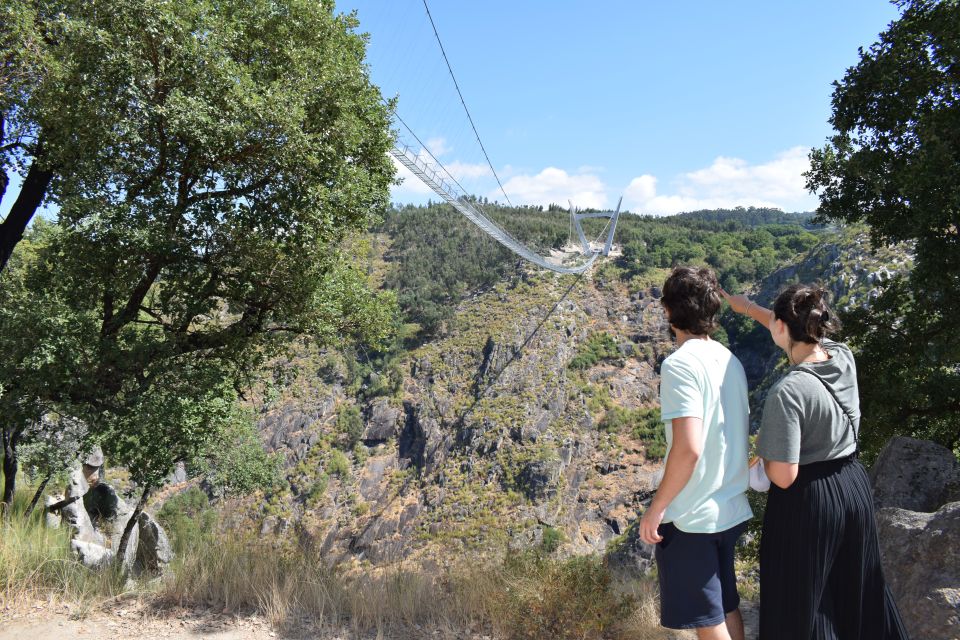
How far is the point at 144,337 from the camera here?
440cm

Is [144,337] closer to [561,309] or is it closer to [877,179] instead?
[877,179]

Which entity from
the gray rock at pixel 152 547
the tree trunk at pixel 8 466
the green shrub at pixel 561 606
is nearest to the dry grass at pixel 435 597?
the green shrub at pixel 561 606

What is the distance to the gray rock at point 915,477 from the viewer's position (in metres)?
2.85

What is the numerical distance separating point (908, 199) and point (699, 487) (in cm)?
418

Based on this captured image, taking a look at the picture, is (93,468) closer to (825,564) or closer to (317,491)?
(825,564)

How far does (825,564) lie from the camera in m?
1.48

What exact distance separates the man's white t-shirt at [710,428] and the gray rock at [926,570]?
1.02 meters

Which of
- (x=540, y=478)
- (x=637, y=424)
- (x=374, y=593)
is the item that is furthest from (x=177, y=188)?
(x=637, y=424)

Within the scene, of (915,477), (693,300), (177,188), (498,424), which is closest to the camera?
(693,300)

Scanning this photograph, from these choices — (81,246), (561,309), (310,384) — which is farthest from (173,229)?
(561,309)

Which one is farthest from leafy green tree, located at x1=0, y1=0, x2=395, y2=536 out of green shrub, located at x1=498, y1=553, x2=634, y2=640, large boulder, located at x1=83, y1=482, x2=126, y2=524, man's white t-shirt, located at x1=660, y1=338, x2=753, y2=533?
large boulder, located at x1=83, y1=482, x2=126, y2=524

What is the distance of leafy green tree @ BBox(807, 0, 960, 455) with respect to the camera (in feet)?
13.2

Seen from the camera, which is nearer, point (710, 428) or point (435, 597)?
point (710, 428)

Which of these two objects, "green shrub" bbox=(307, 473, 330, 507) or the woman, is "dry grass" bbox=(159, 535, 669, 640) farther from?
"green shrub" bbox=(307, 473, 330, 507)
